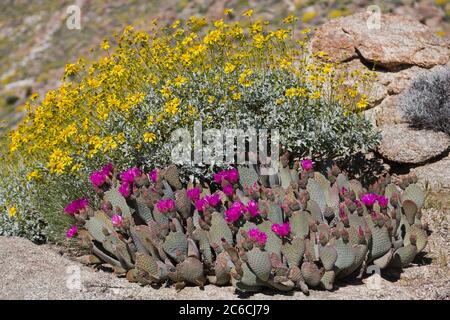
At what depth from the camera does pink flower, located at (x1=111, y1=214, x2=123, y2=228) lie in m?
4.61

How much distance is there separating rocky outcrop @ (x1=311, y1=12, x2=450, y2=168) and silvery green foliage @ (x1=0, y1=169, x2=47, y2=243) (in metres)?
3.40

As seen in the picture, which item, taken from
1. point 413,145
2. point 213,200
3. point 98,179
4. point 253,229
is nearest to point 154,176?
point 98,179

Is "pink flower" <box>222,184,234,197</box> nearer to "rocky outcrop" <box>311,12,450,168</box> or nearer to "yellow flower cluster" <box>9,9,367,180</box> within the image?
"yellow flower cluster" <box>9,9,367,180</box>

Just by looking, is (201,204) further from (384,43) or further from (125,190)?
(384,43)

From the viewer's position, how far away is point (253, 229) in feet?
14.1

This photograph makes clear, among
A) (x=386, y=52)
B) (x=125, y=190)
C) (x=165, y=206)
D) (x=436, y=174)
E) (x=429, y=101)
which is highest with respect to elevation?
(x=125, y=190)

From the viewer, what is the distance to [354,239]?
431 centimetres

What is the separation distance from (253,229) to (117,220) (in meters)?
1.03

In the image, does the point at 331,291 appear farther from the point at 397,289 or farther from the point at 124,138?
the point at 124,138

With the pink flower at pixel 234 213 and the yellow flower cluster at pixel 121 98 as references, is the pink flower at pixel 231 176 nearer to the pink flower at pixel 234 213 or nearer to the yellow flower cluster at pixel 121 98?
the pink flower at pixel 234 213

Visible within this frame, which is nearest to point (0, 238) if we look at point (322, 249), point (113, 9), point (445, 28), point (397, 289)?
point (322, 249)

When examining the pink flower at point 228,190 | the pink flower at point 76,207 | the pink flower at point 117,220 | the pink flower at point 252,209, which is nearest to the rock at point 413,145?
Result: the pink flower at point 228,190

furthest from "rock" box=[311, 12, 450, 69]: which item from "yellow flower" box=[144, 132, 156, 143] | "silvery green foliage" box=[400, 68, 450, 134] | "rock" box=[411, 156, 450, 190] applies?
"yellow flower" box=[144, 132, 156, 143]

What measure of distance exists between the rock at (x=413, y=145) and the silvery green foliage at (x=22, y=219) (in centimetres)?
322
